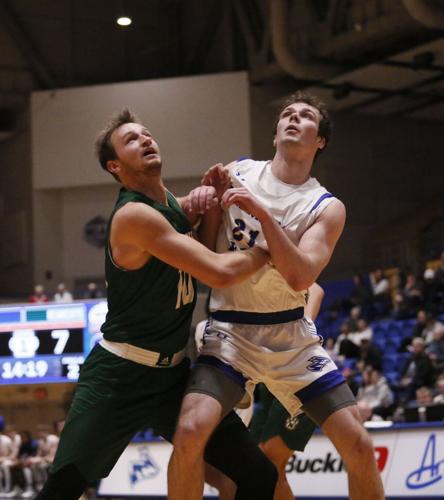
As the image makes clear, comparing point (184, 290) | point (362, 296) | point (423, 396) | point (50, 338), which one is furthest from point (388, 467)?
point (362, 296)

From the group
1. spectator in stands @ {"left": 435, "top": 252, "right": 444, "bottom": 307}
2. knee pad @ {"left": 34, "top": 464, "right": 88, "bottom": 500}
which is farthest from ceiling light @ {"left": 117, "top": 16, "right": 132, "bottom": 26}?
knee pad @ {"left": 34, "top": 464, "right": 88, "bottom": 500}

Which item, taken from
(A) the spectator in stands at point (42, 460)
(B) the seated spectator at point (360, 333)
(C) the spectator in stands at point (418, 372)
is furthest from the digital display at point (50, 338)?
(B) the seated spectator at point (360, 333)

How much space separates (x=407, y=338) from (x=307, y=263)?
13.2 m

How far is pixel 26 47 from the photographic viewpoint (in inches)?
1107

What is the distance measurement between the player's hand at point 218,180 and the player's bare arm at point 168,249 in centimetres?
52

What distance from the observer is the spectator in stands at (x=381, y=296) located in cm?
2058

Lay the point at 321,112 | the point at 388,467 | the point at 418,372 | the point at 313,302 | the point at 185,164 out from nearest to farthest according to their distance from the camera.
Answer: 1. the point at 321,112
2. the point at 313,302
3. the point at 388,467
4. the point at 418,372
5. the point at 185,164

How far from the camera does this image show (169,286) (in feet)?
16.4

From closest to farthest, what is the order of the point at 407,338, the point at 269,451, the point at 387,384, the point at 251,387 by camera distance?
the point at 251,387, the point at 269,451, the point at 387,384, the point at 407,338

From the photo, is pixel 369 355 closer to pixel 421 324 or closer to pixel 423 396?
pixel 421 324

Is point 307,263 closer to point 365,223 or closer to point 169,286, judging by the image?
point 169,286

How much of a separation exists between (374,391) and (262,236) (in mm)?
10438

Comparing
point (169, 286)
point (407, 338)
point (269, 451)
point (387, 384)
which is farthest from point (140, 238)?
point (407, 338)

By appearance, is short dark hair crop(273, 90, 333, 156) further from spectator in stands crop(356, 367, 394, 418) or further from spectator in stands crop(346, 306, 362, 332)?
spectator in stands crop(346, 306, 362, 332)
